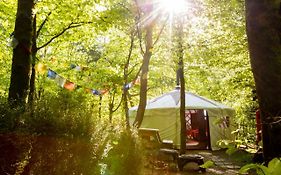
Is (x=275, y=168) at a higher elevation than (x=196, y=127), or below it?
below

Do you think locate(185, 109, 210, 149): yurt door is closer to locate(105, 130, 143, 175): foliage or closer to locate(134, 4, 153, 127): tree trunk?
locate(134, 4, 153, 127): tree trunk

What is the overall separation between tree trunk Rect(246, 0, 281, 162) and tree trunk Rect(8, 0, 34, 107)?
4509 mm

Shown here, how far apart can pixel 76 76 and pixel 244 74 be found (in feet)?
30.9

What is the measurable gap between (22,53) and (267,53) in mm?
4883

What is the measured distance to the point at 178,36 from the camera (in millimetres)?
10508

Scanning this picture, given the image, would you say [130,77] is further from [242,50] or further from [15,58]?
[15,58]

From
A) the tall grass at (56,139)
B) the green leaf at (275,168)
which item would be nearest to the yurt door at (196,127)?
the tall grass at (56,139)

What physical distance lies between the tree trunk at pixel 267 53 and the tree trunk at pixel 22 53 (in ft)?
14.8

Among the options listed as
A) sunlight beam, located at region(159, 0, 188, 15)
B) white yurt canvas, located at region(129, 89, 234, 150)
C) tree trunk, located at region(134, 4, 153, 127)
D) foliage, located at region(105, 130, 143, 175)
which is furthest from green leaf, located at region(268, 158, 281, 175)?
white yurt canvas, located at region(129, 89, 234, 150)

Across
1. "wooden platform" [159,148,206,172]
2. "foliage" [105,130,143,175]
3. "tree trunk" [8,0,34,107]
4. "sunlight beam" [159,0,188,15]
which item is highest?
"sunlight beam" [159,0,188,15]

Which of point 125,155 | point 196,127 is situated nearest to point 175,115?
point 196,127

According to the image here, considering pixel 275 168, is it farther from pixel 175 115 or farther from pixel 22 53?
pixel 175 115

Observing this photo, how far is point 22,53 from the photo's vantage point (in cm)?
557

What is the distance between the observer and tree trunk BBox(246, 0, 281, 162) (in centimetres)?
Answer: 147
